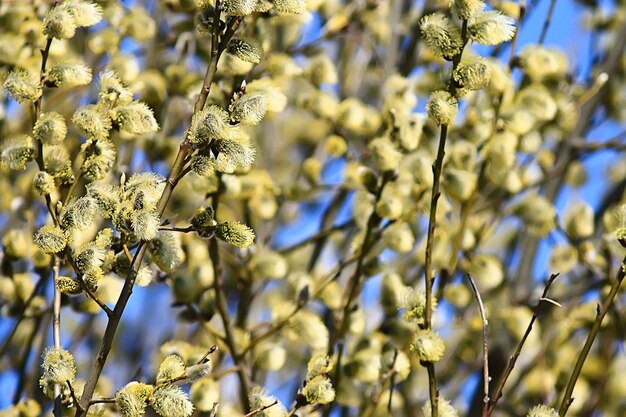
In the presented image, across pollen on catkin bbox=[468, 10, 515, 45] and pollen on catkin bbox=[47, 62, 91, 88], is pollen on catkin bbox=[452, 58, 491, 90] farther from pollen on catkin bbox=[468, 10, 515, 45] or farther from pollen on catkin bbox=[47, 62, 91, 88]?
pollen on catkin bbox=[47, 62, 91, 88]

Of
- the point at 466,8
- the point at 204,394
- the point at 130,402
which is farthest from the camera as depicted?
the point at 204,394

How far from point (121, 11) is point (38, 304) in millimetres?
688

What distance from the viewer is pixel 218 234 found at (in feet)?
4.25

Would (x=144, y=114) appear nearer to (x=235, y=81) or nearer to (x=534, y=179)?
(x=235, y=81)

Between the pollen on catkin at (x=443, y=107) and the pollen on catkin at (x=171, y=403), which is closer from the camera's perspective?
the pollen on catkin at (x=171, y=403)

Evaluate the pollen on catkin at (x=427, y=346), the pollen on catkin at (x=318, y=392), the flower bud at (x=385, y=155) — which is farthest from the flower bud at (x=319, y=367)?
the flower bud at (x=385, y=155)

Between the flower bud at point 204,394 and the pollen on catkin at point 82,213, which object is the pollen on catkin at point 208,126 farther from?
the flower bud at point 204,394

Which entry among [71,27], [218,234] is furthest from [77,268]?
[71,27]

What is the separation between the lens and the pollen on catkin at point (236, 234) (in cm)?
127

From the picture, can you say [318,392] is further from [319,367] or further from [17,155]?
[17,155]

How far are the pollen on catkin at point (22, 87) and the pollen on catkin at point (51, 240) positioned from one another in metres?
0.23

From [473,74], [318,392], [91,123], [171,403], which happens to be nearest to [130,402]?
[171,403]

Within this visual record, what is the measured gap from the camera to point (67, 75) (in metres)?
1.38

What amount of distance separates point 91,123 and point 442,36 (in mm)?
513
